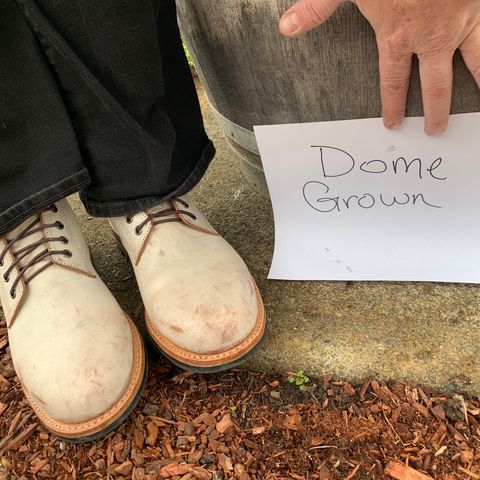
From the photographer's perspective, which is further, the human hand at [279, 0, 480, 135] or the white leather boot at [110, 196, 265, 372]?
the white leather boot at [110, 196, 265, 372]

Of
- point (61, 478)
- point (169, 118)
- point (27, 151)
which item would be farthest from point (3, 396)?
point (169, 118)

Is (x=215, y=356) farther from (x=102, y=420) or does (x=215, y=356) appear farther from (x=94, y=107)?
(x=94, y=107)

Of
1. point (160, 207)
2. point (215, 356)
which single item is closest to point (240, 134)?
point (160, 207)

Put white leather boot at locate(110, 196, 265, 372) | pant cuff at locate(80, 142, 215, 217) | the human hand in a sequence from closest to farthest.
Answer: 1. the human hand
2. white leather boot at locate(110, 196, 265, 372)
3. pant cuff at locate(80, 142, 215, 217)

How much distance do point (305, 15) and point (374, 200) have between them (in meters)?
0.41

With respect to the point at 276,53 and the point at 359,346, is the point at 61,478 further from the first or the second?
the point at 276,53

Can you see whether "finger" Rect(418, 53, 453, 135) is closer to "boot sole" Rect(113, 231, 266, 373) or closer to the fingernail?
the fingernail

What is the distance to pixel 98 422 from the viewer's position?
0.85m

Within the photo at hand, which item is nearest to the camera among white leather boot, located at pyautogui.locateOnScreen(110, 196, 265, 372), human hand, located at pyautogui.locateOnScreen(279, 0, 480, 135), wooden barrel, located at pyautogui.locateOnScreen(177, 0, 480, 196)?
human hand, located at pyautogui.locateOnScreen(279, 0, 480, 135)

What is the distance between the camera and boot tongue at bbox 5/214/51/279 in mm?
986

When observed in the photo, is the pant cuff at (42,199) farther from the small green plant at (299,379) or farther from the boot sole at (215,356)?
the small green plant at (299,379)

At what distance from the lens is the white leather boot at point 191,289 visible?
897mm

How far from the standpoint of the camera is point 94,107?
2.99 ft

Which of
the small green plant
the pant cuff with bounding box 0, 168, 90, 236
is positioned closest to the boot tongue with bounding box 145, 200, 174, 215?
the pant cuff with bounding box 0, 168, 90, 236
